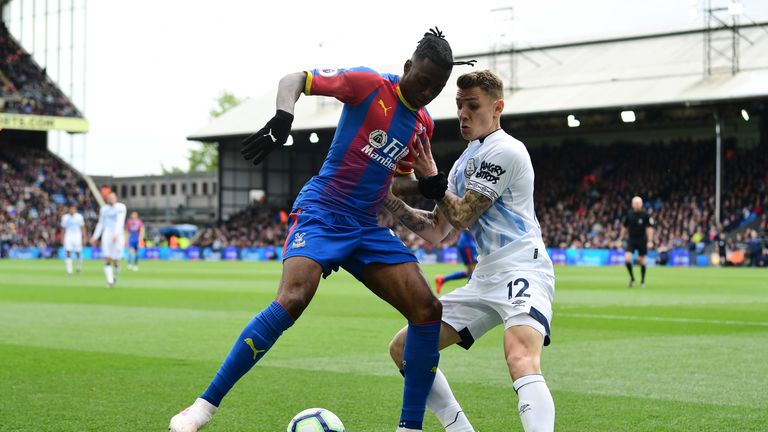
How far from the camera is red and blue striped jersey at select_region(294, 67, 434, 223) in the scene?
19.0 feet

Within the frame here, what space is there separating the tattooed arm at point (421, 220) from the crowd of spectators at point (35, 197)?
5042 centimetres

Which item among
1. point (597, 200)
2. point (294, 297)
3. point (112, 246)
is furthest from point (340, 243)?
point (597, 200)

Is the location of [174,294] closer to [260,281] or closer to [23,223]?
[260,281]

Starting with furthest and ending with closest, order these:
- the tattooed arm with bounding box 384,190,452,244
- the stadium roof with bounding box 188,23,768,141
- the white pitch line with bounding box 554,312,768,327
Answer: the stadium roof with bounding box 188,23,768,141, the white pitch line with bounding box 554,312,768,327, the tattooed arm with bounding box 384,190,452,244

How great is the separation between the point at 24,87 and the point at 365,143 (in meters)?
62.0

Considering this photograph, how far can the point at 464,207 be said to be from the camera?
5.48 meters

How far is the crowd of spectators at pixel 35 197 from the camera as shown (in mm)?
55500

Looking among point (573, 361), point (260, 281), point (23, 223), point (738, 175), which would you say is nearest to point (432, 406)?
Result: point (573, 361)

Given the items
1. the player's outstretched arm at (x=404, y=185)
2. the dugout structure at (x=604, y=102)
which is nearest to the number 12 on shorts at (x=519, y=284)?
the player's outstretched arm at (x=404, y=185)

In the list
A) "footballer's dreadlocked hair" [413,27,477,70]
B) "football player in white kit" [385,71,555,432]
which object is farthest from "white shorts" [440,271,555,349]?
"footballer's dreadlocked hair" [413,27,477,70]

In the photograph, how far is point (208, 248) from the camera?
172ft

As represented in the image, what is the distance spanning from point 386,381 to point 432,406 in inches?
103

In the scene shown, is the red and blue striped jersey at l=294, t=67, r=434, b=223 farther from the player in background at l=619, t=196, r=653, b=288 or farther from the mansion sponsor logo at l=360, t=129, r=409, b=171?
the player in background at l=619, t=196, r=653, b=288

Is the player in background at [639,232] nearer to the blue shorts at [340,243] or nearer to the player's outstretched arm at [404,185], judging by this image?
the player's outstretched arm at [404,185]
